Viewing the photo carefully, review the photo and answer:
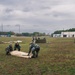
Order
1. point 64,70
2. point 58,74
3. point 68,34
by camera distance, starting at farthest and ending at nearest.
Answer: point 68,34, point 64,70, point 58,74

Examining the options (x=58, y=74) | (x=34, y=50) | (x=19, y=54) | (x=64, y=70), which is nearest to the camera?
(x=58, y=74)

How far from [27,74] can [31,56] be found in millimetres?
8837

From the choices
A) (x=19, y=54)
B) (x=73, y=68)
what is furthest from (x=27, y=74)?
(x=19, y=54)

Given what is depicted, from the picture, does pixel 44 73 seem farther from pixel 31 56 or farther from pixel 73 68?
pixel 31 56

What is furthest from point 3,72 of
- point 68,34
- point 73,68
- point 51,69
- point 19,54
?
point 68,34

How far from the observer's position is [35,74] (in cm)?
1483

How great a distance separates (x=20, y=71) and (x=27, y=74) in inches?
44.3

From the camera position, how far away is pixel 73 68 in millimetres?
16188

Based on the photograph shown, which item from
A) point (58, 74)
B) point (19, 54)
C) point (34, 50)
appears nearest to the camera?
point (58, 74)

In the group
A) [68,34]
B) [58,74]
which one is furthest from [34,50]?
[68,34]

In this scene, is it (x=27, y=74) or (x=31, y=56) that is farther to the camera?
(x=31, y=56)

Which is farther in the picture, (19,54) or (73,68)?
(19,54)

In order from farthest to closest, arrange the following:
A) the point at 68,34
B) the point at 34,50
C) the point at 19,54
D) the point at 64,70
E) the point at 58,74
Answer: the point at 68,34 < the point at 19,54 < the point at 34,50 < the point at 64,70 < the point at 58,74

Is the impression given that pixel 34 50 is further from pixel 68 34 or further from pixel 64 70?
pixel 68 34
